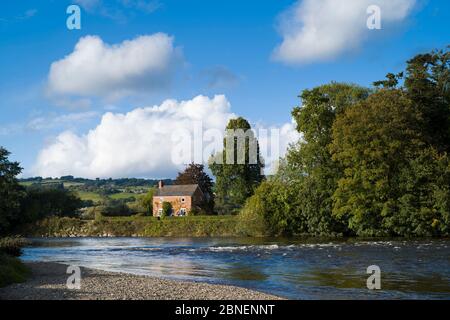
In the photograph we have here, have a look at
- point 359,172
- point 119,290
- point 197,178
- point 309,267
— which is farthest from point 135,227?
point 119,290

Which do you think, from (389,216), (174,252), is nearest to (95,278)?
(174,252)

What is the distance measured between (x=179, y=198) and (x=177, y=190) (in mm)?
2251

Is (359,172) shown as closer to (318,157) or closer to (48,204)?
(318,157)

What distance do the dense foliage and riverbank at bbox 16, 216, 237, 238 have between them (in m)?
6.57

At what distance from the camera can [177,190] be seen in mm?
94375

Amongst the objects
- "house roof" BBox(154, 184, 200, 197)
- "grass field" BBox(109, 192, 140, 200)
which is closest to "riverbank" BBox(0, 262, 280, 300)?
"house roof" BBox(154, 184, 200, 197)

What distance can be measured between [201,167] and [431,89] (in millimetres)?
55250

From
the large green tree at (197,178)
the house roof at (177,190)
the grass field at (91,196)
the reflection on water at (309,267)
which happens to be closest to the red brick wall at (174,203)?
the house roof at (177,190)

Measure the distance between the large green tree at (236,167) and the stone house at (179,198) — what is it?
403 inches

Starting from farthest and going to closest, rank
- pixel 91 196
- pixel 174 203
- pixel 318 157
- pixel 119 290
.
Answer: pixel 91 196 < pixel 174 203 < pixel 318 157 < pixel 119 290

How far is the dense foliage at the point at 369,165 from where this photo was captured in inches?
2087

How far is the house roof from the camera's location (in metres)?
92.9

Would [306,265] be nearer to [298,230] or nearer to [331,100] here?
[298,230]

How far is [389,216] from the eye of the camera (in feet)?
178
